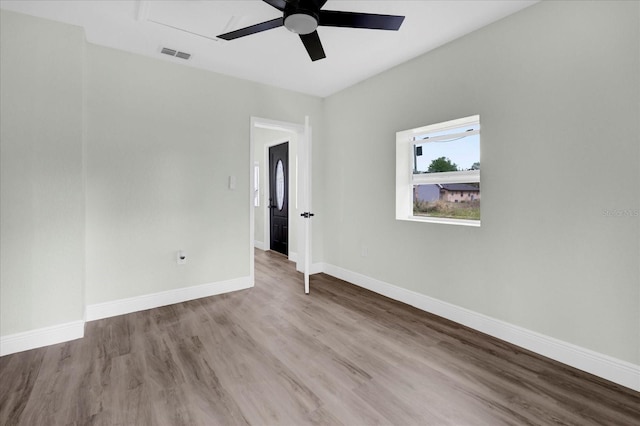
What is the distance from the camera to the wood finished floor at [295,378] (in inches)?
65.4

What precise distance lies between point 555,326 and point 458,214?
1239mm

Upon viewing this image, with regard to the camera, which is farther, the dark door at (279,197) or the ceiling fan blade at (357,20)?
the dark door at (279,197)

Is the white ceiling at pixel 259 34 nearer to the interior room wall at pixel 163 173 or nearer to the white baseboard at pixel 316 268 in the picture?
the interior room wall at pixel 163 173

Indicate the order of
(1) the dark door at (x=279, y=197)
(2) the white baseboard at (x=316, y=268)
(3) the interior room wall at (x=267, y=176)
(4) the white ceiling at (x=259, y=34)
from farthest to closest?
1. (1) the dark door at (x=279, y=197)
2. (3) the interior room wall at (x=267, y=176)
3. (2) the white baseboard at (x=316, y=268)
4. (4) the white ceiling at (x=259, y=34)

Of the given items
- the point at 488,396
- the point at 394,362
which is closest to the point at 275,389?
the point at 394,362

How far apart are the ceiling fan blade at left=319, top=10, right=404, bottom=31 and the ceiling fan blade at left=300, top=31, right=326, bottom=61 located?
0.15 m

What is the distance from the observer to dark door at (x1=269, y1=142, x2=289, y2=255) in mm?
5684

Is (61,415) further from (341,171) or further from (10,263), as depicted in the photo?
(341,171)

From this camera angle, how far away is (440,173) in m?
3.20

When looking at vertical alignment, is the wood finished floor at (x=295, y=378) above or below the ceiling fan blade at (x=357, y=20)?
below

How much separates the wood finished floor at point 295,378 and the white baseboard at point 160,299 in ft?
0.39

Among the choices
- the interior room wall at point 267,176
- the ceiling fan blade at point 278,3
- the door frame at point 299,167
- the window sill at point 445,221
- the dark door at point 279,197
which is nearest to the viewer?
the ceiling fan blade at point 278,3

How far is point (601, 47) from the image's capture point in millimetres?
1979

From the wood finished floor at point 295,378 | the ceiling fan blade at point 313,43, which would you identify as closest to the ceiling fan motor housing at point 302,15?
the ceiling fan blade at point 313,43
